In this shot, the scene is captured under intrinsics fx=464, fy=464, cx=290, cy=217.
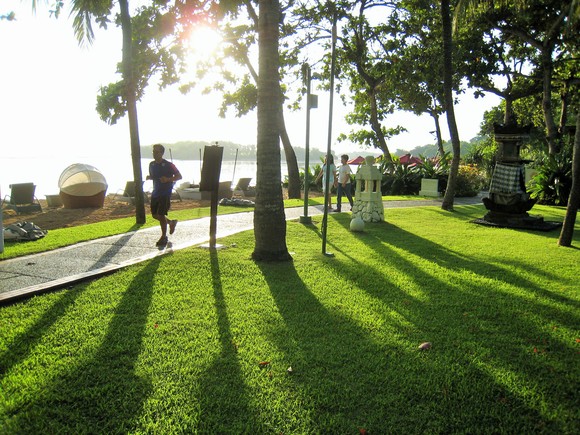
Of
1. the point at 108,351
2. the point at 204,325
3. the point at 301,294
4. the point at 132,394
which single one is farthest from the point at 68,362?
the point at 301,294

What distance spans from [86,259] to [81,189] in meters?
12.3

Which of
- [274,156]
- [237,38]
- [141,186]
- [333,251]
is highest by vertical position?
[237,38]

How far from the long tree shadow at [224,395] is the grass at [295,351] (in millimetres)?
13

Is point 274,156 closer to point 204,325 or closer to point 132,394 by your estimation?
point 204,325

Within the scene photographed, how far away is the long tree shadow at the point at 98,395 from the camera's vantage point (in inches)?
108

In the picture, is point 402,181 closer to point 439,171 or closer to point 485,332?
point 439,171

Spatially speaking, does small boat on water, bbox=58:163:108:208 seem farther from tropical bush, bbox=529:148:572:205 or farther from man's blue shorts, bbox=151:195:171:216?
tropical bush, bbox=529:148:572:205

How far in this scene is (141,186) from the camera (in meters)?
11.6

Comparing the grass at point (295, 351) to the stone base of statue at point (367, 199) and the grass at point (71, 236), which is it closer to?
the grass at point (71, 236)

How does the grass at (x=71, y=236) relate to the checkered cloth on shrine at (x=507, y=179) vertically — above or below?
below

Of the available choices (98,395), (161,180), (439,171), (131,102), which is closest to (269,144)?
(161,180)

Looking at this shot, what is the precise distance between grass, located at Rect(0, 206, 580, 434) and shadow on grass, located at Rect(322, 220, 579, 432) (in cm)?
2

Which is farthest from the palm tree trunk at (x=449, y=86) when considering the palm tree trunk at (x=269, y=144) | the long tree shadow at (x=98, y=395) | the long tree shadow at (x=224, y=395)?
the long tree shadow at (x=98, y=395)

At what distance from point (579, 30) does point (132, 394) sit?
73.9ft
